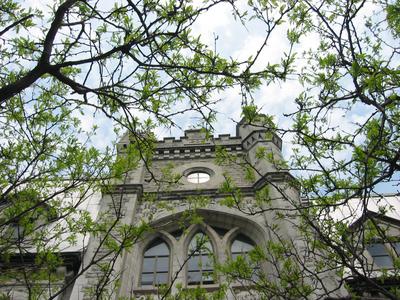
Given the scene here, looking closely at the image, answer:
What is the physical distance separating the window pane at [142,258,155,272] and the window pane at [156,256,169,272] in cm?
16

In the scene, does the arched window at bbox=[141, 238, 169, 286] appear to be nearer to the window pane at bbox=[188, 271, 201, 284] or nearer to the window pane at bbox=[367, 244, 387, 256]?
the window pane at bbox=[188, 271, 201, 284]

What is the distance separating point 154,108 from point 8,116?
2551mm

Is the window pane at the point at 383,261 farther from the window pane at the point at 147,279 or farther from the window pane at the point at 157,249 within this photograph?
the window pane at the point at 147,279

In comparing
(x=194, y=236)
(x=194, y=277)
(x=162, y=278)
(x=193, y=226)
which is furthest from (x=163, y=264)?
(x=193, y=226)

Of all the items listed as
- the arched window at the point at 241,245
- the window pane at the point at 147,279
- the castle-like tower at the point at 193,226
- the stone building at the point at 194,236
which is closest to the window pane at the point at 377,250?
the stone building at the point at 194,236

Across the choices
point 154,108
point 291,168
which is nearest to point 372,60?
point 291,168

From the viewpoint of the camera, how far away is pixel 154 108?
5.78 m

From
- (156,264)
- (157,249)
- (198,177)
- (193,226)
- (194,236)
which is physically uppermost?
(198,177)

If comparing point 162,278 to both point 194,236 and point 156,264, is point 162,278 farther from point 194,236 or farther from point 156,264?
point 194,236

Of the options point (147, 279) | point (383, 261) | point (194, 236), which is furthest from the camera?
point (194, 236)

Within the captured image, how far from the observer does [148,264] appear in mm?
10320

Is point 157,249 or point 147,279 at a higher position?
point 157,249

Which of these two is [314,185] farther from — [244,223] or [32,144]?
[244,223]

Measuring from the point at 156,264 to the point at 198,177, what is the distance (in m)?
4.86
